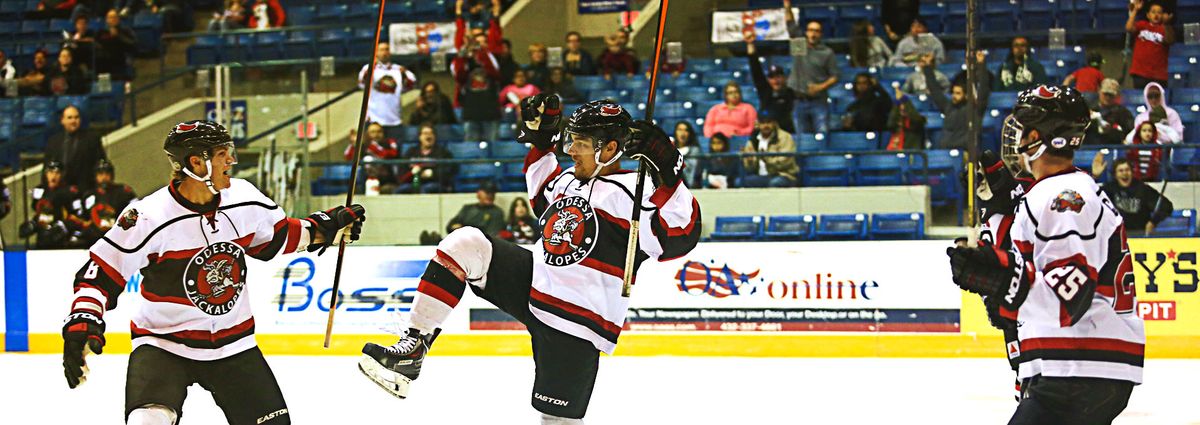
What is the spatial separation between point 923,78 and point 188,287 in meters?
8.23

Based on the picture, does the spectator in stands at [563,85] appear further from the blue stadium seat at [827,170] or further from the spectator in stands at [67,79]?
the spectator in stands at [67,79]

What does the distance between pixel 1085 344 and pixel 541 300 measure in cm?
186

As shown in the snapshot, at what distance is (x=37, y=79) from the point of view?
13.9 metres

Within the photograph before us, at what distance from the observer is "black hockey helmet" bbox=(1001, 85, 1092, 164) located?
12.1 ft

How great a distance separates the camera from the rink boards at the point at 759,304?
9.60 meters

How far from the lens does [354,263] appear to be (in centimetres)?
1044

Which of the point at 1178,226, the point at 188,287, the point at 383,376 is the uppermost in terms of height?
the point at 188,287

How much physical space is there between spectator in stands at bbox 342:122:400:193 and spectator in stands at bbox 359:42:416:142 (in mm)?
306

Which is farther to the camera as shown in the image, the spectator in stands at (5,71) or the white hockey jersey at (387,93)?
the spectator in stands at (5,71)

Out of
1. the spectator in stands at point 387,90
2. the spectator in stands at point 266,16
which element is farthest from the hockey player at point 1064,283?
the spectator in stands at point 266,16

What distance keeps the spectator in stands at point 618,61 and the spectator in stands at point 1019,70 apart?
3.33 m

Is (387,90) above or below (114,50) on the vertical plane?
below

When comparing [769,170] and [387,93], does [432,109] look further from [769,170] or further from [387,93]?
[769,170]

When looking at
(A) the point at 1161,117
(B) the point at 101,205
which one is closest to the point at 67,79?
(B) the point at 101,205
